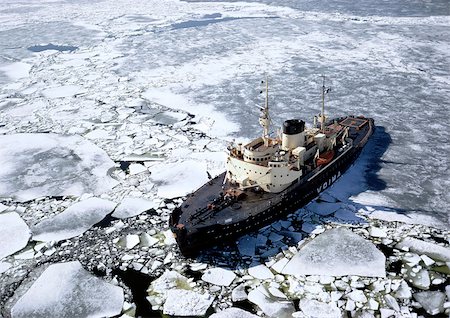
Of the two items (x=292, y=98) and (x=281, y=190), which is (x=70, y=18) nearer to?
(x=292, y=98)

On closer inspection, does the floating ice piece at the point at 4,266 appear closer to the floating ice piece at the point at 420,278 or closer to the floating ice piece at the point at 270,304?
the floating ice piece at the point at 270,304

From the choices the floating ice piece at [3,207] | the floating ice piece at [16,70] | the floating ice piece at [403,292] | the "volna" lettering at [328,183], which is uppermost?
the floating ice piece at [16,70]

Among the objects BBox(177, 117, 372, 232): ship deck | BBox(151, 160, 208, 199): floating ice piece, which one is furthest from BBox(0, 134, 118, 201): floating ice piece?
BBox(177, 117, 372, 232): ship deck

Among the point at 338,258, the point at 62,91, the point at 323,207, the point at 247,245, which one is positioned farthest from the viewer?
the point at 62,91

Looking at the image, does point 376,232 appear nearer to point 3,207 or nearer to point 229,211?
point 229,211

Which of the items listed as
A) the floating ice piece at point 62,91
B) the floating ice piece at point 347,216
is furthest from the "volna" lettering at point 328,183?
the floating ice piece at point 62,91

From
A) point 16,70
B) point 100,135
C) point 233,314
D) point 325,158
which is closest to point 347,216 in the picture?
point 325,158
